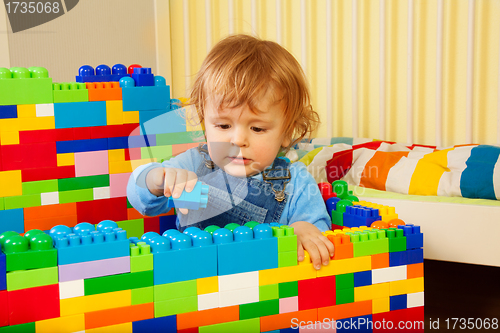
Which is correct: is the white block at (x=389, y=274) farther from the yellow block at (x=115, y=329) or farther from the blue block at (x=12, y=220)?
the blue block at (x=12, y=220)

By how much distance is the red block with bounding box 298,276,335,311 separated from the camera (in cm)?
54

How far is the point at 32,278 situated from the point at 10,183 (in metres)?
0.41

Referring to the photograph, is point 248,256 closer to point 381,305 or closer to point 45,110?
point 381,305

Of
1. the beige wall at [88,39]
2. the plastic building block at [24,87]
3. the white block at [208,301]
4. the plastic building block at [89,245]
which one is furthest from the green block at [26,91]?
the beige wall at [88,39]

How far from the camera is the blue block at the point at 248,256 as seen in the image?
506 millimetres

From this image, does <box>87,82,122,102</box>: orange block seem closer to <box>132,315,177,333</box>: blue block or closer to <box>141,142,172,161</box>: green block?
<box>141,142,172,161</box>: green block

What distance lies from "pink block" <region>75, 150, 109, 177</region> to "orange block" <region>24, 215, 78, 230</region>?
81 millimetres

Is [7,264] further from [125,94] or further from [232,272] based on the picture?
[125,94]

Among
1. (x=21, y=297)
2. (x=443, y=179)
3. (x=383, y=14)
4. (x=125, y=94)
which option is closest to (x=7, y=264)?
(x=21, y=297)

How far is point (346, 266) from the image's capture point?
55 cm

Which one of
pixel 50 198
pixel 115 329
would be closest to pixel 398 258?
pixel 115 329

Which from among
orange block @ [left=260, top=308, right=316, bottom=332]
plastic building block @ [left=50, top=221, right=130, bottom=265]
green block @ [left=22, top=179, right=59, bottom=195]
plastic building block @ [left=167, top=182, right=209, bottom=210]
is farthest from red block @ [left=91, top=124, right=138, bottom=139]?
orange block @ [left=260, top=308, right=316, bottom=332]

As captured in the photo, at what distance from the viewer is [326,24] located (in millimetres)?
1541

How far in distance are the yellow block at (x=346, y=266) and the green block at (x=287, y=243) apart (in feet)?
0.15
